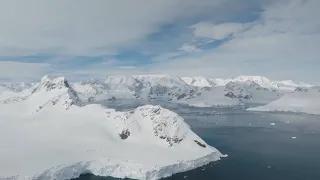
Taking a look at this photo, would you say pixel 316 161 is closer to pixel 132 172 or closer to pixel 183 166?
pixel 183 166

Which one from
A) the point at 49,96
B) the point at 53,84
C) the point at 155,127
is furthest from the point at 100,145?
the point at 53,84

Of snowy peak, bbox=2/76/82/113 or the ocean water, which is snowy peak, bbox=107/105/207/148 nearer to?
the ocean water

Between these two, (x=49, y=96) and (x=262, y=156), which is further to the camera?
(x=49, y=96)

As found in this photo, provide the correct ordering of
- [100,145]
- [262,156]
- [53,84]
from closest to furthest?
[100,145] → [262,156] → [53,84]

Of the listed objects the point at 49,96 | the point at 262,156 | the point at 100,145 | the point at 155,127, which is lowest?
the point at 262,156

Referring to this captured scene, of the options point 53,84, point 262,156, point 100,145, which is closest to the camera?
point 100,145

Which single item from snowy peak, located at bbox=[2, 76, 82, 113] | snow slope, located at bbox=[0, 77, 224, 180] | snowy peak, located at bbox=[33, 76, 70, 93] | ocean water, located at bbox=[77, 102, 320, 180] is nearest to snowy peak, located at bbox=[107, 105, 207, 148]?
snow slope, located at bbox=[0, 77, 224, 180]

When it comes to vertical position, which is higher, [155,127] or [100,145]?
[155,127]

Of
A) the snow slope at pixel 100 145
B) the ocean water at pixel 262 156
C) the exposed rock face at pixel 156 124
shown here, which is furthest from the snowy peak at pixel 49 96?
the ocean water at pixel 262 156

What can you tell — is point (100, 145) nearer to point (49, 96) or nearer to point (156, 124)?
point (156, 124)
